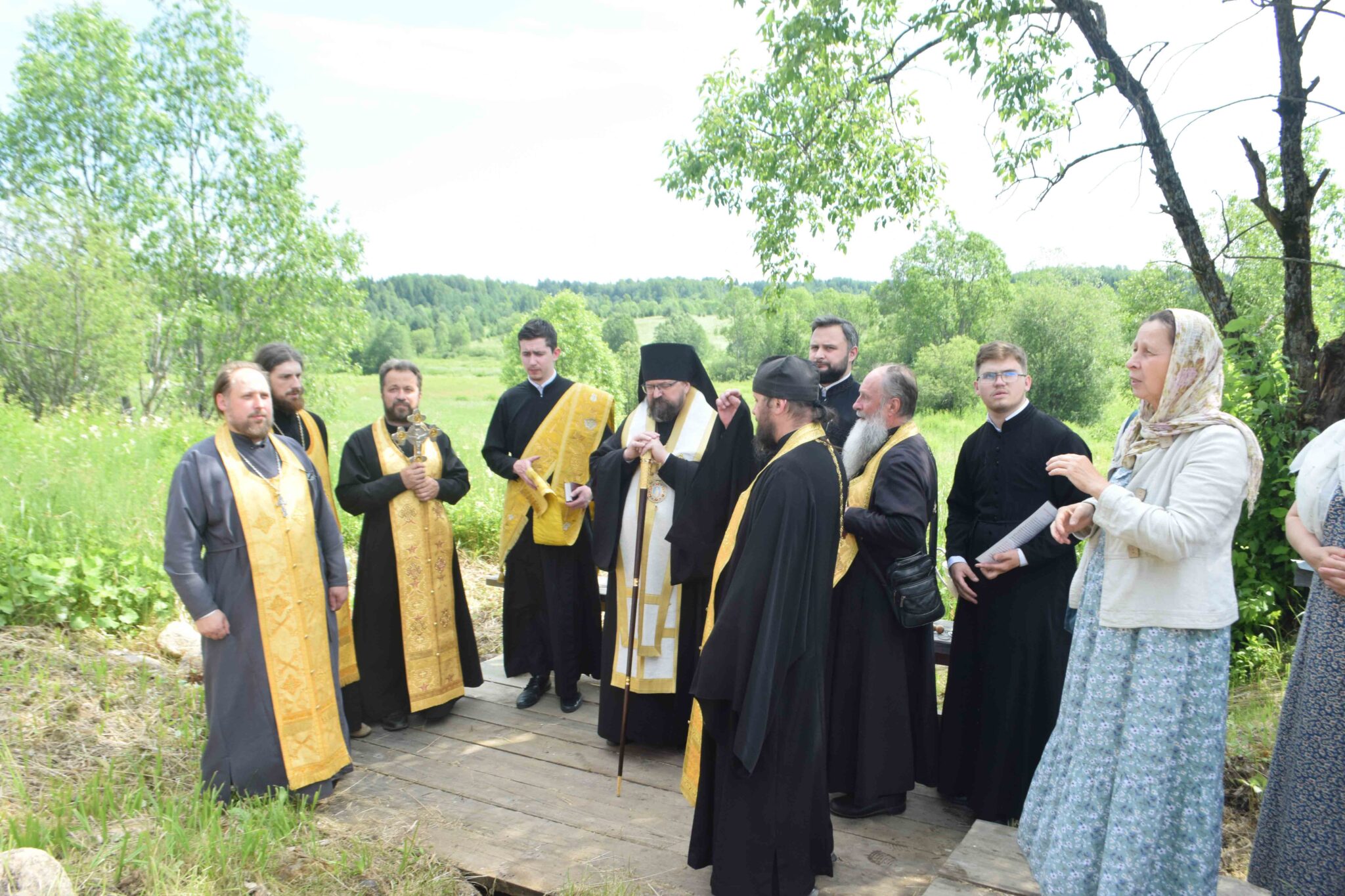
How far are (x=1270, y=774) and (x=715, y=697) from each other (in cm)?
184

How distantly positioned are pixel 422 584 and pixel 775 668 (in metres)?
2.63

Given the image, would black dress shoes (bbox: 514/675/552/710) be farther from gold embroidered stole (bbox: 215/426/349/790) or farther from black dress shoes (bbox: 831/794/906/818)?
black dress shoes (bbox: 831/794/906/818)

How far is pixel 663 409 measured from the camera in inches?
180

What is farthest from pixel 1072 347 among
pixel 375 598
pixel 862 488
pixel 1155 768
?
pixel 1155 768

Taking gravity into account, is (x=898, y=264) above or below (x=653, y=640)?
above

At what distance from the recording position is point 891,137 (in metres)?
8.69

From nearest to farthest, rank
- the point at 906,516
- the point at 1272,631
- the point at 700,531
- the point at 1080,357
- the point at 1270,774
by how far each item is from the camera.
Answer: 1. the point at 1270,774
2. the point at 906,516
3. the point at 700,531
4. the point at 1272,631
5. the point at 1080,357

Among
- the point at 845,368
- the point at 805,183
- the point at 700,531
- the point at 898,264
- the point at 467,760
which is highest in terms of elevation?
the point at 898,264

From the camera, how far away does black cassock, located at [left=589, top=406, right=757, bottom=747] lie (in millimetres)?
4324

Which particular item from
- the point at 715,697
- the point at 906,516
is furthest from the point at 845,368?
the point at 715,697

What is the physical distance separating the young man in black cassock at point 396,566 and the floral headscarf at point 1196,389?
3.60 meters

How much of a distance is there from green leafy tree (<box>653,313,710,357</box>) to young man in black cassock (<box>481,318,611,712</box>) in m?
53.9

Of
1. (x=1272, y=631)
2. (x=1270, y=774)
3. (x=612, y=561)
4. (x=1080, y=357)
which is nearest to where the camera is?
(x=1270, y=774)

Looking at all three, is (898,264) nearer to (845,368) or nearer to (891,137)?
(891,137)
